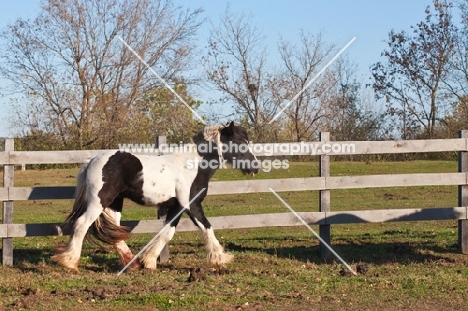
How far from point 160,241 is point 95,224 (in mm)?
898

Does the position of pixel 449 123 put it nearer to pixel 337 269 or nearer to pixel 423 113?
pixel 423 113

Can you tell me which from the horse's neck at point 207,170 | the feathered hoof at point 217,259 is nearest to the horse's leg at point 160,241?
the horse's neck at point 207,170

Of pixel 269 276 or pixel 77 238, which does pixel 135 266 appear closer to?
pixel 77 238

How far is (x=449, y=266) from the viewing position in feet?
30.4

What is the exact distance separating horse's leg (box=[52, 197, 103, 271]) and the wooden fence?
33.2 inches

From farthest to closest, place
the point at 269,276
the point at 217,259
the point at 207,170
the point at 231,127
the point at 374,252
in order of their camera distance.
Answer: the point at 374,252 < the point at 231,127 < the point at 207,170 < the point at 217,259 < the point at 269,276

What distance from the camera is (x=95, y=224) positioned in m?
8.97

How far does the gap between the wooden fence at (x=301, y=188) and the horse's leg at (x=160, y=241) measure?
57 cm

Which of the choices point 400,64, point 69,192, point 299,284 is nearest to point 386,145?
point 299,284

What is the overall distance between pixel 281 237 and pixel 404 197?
8903 mm

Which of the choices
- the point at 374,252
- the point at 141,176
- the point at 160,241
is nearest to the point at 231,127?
the point at 141,176

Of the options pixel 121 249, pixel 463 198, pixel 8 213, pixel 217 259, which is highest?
pixel 463 198

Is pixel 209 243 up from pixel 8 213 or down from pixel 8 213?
down

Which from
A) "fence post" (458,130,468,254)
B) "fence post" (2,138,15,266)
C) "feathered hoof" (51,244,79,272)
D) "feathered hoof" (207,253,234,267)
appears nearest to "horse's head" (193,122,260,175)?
"feathered hoof" (207,253,234,267)
